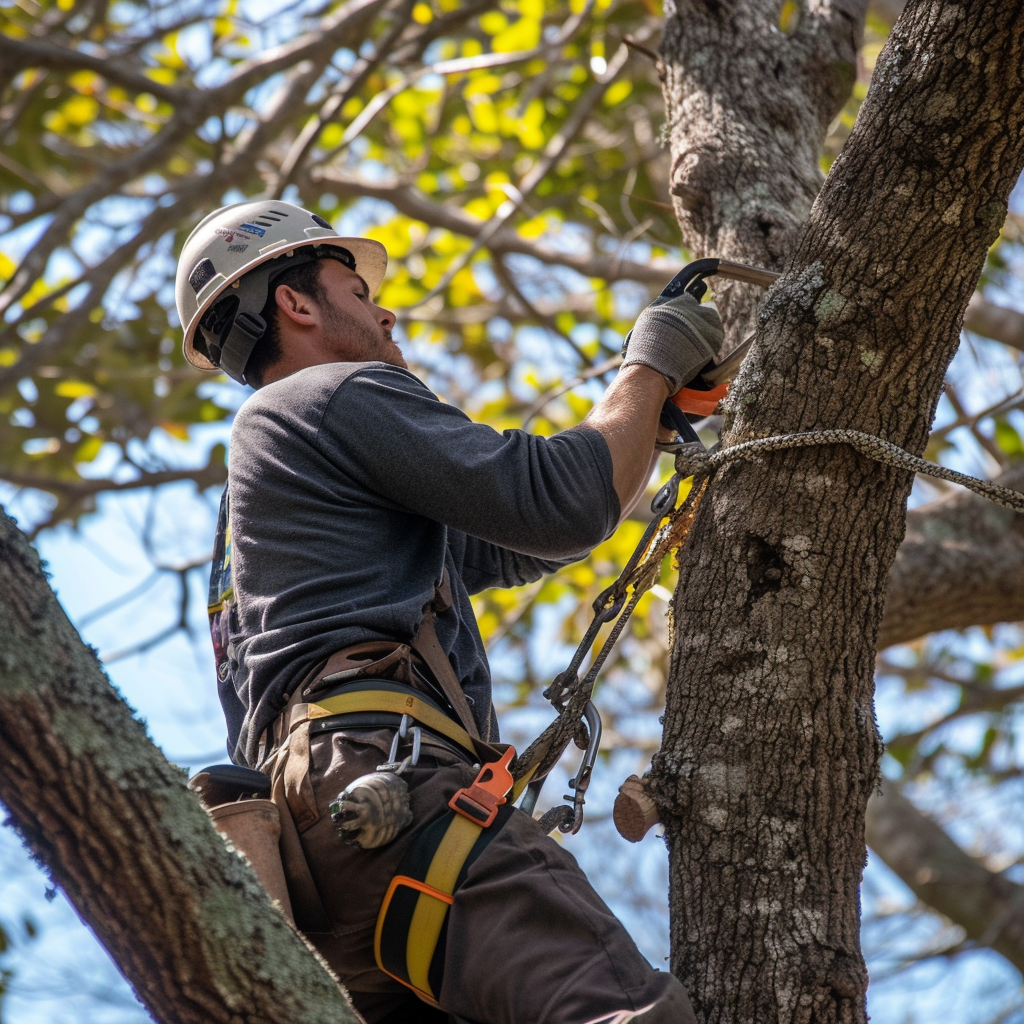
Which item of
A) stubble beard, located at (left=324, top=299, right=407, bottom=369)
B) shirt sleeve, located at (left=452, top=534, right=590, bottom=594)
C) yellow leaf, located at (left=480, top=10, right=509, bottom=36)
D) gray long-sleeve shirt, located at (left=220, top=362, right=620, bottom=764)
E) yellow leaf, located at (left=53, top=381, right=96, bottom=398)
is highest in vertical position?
yellow leaf, located at (left=480, top=10, right=509, bottom=36)

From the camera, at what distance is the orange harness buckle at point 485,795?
168 cm

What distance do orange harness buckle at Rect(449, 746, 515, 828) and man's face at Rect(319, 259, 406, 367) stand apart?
3.10 ft

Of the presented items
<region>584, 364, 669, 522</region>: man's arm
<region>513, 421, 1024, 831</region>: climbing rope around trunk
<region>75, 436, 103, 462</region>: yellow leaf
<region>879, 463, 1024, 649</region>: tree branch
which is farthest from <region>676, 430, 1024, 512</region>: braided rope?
<region>75, 436, 103, 462</region>: yellow leaf

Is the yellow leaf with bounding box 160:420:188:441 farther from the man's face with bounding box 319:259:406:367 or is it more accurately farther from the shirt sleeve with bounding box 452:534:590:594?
the shirt sleeve with bounding box 452:534:590:594

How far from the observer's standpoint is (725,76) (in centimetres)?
281

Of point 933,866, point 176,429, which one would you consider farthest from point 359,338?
point 933,866

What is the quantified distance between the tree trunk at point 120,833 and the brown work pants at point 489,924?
40 centimetres

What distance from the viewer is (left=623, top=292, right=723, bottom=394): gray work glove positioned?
211 centimetres

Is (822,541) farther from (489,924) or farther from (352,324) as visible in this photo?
(352,324)

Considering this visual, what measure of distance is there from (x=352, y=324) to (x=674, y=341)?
2.21ft

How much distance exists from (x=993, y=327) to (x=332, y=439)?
3233mm

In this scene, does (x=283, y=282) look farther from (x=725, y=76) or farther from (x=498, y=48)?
(x=498, y=48)

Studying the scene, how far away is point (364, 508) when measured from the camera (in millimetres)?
1956

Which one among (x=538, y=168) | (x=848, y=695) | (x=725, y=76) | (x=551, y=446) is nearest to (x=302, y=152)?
(x=538, y=168)
